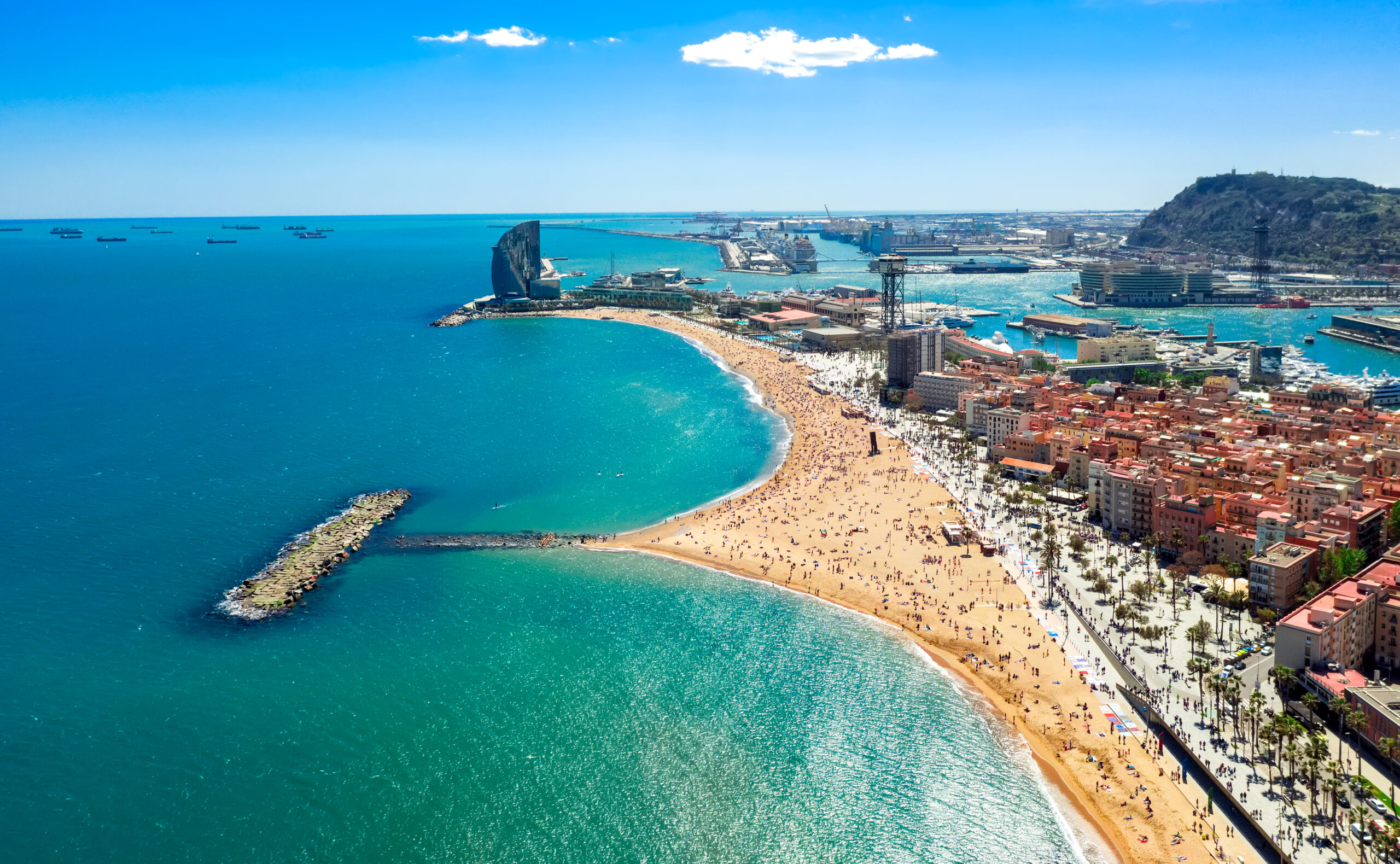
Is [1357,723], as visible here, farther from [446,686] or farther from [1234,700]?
[446,686]

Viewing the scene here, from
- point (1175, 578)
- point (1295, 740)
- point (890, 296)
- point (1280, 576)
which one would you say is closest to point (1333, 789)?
point (1295, 740)

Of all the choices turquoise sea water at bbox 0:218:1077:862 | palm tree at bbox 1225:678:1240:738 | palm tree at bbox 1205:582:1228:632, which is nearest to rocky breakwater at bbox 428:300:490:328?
turquoise sea water at bbox 0:218:1077:862

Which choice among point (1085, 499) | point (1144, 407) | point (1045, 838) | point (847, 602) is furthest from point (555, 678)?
point (1144, 407)

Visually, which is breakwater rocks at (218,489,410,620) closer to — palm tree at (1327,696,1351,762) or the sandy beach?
the sandy beach

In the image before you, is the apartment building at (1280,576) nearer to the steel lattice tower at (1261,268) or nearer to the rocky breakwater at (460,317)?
the rocky breakwater at (460,317)

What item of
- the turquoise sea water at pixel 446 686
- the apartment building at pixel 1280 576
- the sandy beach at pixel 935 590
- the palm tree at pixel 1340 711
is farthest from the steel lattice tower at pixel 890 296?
the palm tree at pixel 1340 711

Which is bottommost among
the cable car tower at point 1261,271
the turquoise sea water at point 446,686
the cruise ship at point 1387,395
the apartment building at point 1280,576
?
the turquoise sea water at point 446,686

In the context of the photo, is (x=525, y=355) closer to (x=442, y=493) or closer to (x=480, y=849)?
(x=442, y=493)
